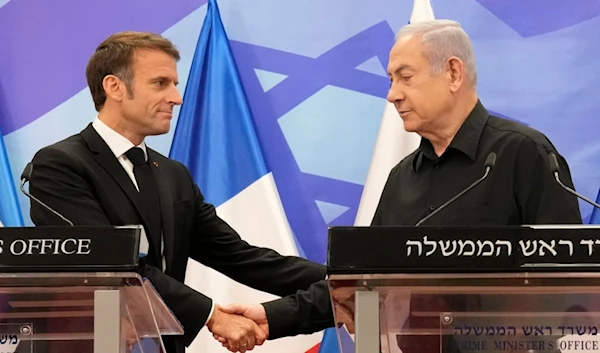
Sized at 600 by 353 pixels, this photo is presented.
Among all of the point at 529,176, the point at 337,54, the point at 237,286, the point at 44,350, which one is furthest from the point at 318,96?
the point at 44,350

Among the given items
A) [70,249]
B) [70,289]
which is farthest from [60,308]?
[70,249]

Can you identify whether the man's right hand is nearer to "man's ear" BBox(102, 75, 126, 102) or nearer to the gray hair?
"man's ear" BBox(102, 75, 126, 102)

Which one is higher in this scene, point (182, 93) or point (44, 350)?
point (182, 93)

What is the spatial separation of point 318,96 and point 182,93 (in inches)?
22.8

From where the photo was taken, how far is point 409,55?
3123 mm

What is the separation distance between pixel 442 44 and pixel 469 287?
4.34ft

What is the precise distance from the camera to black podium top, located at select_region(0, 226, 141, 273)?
195 centimetres

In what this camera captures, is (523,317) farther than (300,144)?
No

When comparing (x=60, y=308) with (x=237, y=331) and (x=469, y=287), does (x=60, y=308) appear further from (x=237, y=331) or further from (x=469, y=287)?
(x=237, y=331)

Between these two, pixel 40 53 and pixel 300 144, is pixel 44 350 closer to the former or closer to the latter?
pixel 300 144

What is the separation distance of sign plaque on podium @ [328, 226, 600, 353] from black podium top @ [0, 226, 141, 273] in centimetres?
40

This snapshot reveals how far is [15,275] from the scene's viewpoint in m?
1.98

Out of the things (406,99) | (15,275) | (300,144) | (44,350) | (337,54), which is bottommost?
(44,350)

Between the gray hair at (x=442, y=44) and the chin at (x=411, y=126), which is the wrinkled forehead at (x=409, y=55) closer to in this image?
the gray hair at (x=442, y=44)
